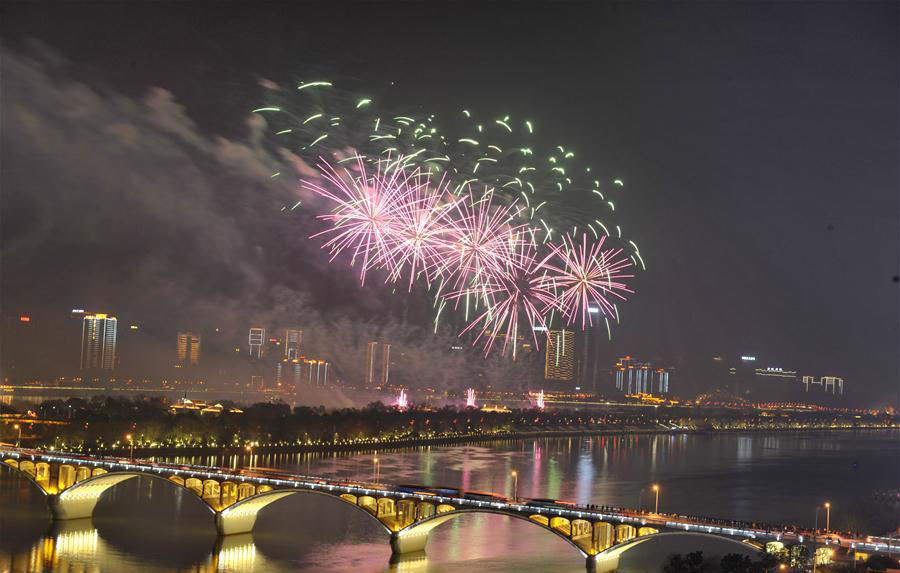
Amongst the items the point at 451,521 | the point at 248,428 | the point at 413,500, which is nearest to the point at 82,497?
the point at 413,500

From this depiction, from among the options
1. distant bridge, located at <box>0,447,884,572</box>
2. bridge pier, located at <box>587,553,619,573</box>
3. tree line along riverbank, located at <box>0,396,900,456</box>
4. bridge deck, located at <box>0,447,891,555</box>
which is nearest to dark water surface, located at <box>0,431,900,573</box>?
distant bridge, located at <box>0,447,884,572</box>

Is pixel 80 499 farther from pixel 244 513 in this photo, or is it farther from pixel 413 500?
pixel 413 500

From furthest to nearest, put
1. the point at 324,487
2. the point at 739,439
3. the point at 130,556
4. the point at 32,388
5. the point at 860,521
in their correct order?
the point at 32,388 → the point at 739,439 → the point at 860,521 → the point at 324,487 → the point at 130,556

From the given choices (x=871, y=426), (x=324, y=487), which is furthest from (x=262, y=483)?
(x=871, y=426)

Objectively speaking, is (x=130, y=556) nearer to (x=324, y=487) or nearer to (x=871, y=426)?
(x=324, y=487)

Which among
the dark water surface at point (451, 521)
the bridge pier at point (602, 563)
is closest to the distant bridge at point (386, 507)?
the bridge pier at point (602, 563)

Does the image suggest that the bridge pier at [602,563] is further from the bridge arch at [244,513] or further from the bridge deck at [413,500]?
the bridge arch at [244,513]
